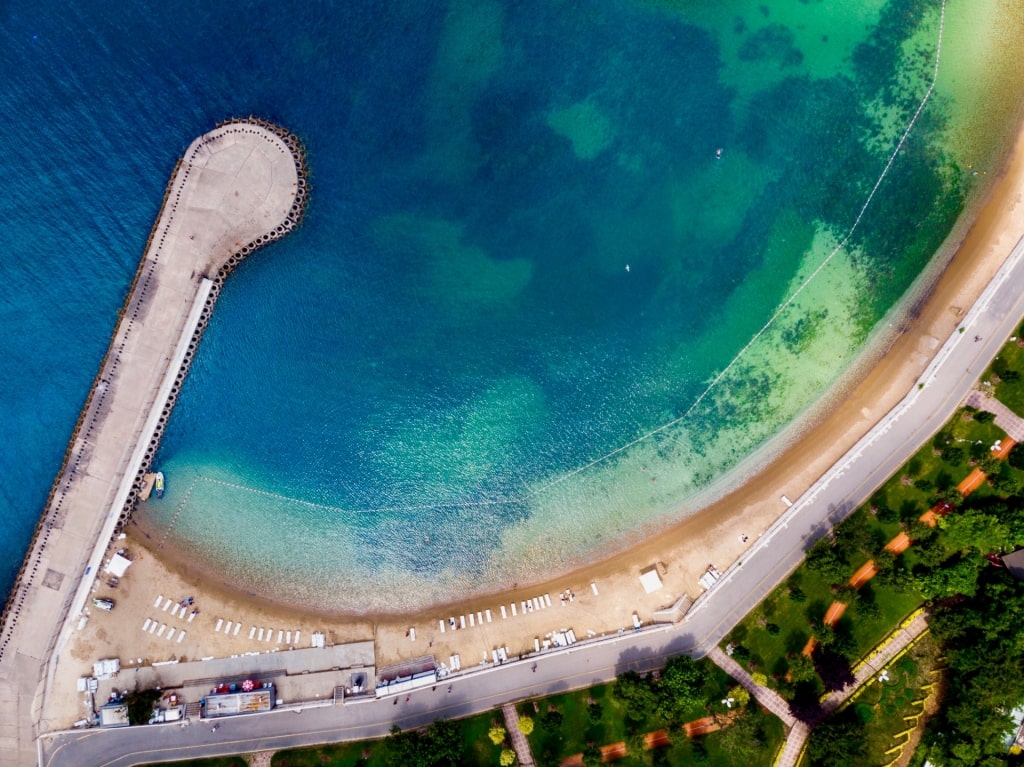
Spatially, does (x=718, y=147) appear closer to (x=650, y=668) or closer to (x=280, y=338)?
(x=280, y=338)

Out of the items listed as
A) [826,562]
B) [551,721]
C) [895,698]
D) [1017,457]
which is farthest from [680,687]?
[1017,457]

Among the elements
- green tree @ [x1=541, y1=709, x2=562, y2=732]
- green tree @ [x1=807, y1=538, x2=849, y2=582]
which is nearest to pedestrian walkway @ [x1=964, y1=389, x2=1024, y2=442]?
green tree @ [x1=807, y1=538, x2=849, y2=582]

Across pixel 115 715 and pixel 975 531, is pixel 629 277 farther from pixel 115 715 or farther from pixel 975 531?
pixel 115 715

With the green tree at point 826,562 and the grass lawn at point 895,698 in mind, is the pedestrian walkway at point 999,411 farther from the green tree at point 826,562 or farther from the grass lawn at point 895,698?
the grass lawn at point 895,698

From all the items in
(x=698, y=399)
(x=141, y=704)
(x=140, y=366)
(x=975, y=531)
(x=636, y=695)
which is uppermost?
(x=140, y=366)

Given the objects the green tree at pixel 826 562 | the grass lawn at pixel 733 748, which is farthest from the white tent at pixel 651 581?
the grass lawn at pixel 733 748

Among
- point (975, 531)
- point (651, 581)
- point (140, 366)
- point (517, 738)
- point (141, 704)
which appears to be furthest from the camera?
point (140, 366)
